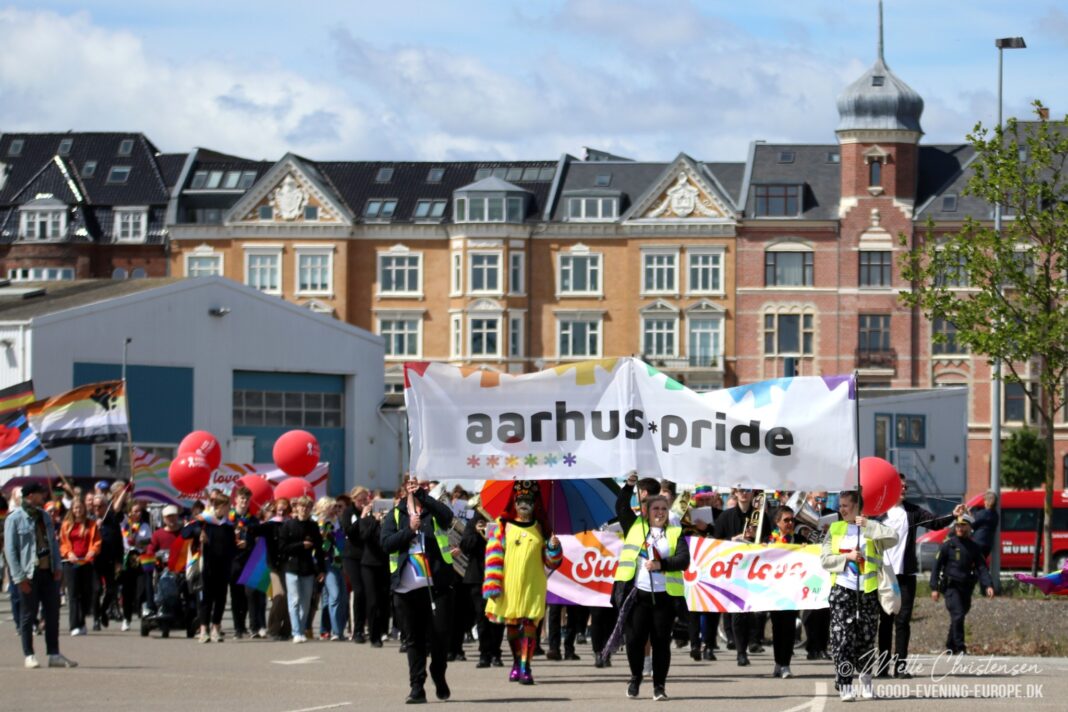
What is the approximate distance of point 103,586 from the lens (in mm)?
25531

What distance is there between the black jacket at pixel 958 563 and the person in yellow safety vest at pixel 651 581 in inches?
240

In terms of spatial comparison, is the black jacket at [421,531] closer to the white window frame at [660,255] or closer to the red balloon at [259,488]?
the red balloon at [259,488]

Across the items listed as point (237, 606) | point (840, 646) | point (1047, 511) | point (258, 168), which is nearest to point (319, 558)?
point (237, 606)

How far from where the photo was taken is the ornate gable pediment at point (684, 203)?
8519 cm

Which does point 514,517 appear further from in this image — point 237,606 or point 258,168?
point 258,168

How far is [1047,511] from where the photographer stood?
3114 cm

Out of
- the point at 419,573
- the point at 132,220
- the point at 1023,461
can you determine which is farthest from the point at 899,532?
the point at 132,220

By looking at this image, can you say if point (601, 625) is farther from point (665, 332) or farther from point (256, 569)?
point (665, 332)

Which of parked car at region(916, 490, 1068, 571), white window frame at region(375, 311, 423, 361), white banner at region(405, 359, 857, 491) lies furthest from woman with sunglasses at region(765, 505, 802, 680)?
white window frame at region(375, 311, 423, 361)

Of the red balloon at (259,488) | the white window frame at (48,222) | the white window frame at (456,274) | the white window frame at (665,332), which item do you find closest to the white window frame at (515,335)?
the white window frame at (456,274)

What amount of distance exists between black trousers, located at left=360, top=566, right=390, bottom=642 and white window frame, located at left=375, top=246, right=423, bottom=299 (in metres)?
64.3

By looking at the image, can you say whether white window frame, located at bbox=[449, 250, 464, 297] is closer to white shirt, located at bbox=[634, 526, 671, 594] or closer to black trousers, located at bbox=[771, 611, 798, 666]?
black trousers, located at bbox=[771, 611, 798, 666]

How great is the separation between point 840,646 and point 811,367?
6806cm

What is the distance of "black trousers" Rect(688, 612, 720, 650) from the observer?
20953 mm
